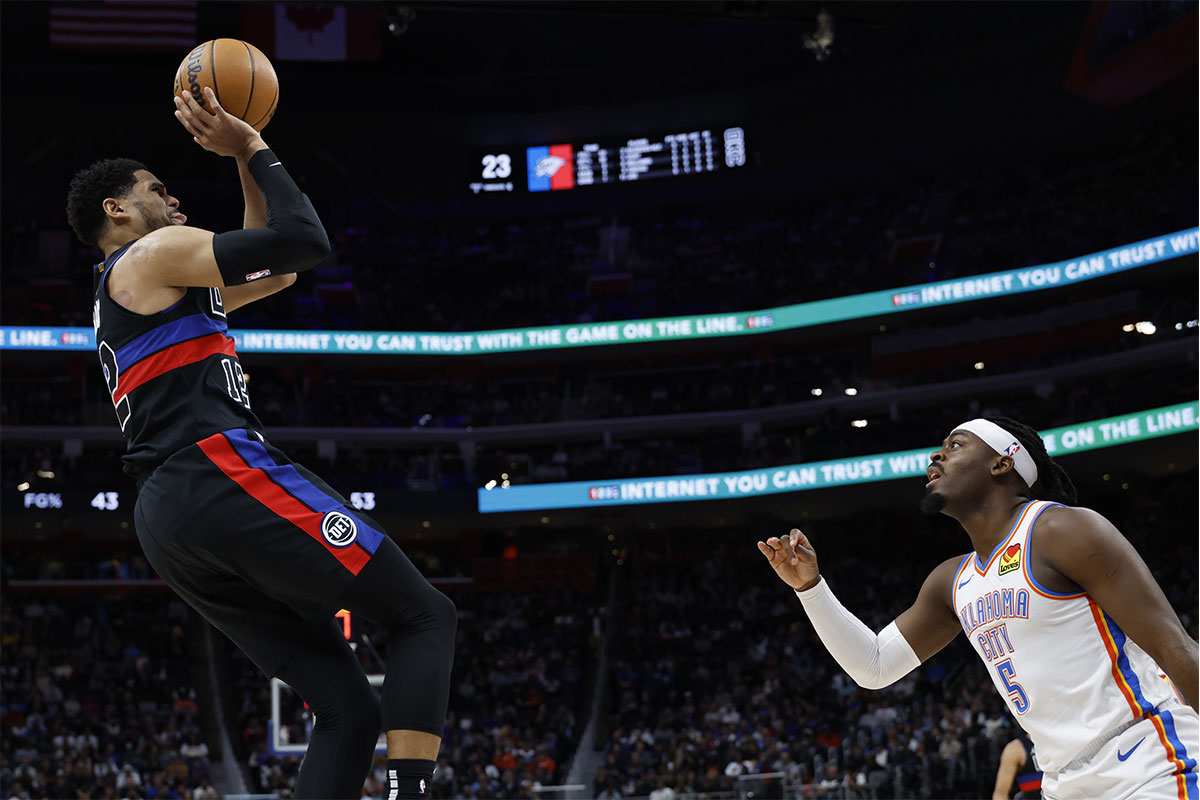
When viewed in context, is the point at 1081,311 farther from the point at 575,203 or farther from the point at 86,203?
the point at 86,203

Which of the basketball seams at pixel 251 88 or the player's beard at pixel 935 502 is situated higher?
the basketball seams at pixel 251 88

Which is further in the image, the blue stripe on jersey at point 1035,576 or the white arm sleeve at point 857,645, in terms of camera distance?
the white arm sleeve at point 857,645

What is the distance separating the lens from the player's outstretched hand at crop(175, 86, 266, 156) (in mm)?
3389

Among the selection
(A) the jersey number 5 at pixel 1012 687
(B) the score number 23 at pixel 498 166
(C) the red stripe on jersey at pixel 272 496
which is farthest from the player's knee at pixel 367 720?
(B) the score number 23 at pixel 498 166

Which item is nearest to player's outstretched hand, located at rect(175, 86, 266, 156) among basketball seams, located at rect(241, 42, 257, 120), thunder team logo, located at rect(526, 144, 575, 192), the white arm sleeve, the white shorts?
basketball seams, located at rect(241, 42, 257, 120)

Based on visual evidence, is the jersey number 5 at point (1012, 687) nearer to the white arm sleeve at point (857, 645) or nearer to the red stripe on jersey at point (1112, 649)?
the red stripe on jersey at point (1112, 649)

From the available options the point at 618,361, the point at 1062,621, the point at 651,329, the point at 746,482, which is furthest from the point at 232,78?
the point at 618,361

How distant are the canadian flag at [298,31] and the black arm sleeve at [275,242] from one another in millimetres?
25660

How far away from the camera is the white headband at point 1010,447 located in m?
4.03

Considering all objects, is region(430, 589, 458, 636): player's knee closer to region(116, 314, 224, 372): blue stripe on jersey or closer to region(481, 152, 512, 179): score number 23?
region(116, 314, 224, 372): blue stripe on jersey

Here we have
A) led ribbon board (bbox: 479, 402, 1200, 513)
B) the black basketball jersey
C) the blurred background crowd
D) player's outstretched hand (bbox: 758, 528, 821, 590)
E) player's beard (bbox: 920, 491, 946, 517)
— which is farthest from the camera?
led ribbon board (bbox: 479, 402, 1200, 513)

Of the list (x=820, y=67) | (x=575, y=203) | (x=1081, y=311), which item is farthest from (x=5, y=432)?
(x=1081, y=311)

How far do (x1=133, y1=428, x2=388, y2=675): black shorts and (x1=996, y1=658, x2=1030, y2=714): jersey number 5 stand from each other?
6.33 feet

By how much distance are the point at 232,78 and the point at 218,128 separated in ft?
1.25
